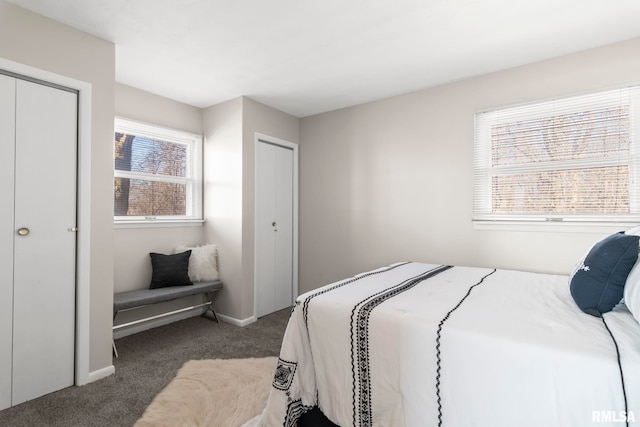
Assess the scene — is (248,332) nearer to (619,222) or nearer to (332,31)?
(332,31)

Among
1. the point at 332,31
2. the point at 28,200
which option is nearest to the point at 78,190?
the point at 28,200

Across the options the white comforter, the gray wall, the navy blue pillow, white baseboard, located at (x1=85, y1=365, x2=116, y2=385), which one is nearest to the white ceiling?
the gray wall

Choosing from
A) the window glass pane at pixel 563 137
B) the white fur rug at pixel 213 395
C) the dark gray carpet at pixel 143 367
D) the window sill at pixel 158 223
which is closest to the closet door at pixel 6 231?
the dark gray carpet at pixel 143 367

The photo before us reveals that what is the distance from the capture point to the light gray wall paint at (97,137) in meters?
2.28

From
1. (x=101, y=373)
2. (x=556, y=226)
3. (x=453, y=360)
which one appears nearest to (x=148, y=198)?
(x=101, y=373)

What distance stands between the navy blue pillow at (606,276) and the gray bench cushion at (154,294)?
315 cm

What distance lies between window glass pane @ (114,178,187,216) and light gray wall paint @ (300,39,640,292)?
1.53 meters

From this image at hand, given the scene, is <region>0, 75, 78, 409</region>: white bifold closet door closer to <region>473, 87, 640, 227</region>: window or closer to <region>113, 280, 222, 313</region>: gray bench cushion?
<region>113, 280, 222, 313</region>: gray bench cushion

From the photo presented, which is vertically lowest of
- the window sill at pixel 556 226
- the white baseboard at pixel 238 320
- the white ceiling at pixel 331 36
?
the white baseboard at pixel 238 320

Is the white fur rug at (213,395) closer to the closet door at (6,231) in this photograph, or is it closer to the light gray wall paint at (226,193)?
the closet door at (6,231)

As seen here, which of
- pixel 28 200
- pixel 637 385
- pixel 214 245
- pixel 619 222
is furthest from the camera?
pixel 214 245

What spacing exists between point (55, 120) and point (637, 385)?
3.35 m

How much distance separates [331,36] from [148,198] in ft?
8.21

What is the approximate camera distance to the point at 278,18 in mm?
2268
